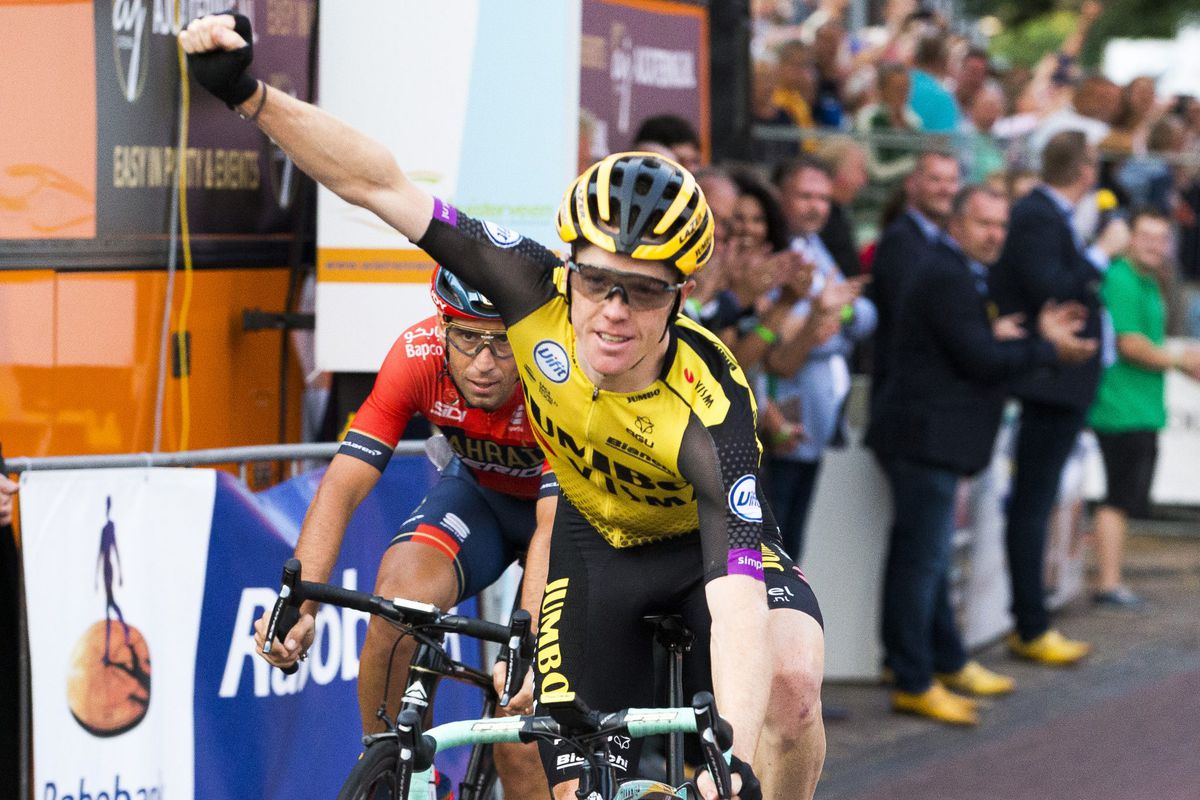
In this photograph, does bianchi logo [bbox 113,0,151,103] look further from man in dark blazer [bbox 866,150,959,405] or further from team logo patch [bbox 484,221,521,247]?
man in dark blazer [bbox 866,150,959,405]

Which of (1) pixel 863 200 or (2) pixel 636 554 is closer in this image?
(2) pixel 636 554

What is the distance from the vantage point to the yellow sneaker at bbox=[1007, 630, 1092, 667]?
33.0 ft

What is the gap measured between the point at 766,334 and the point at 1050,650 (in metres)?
3.18

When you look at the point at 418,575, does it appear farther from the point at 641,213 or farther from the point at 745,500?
the point at 641,213

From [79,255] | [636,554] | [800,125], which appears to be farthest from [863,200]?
[636,554]

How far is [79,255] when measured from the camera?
20.8 feet

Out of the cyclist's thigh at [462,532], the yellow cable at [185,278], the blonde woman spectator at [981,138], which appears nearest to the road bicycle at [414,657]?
the cyclist's thigh at [462,532]

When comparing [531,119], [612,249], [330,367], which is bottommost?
[330,367]

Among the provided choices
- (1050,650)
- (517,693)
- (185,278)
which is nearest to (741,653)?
(517,693)

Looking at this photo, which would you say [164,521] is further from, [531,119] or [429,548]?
[531,119]

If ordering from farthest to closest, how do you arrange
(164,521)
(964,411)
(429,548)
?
1. (964,411)
2. (164,521)
3. (429,548)

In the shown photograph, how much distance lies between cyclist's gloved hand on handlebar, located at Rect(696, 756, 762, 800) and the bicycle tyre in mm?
1085

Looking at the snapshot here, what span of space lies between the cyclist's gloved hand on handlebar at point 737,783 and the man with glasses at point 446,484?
1.30 metres

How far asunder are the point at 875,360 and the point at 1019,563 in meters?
1.61
